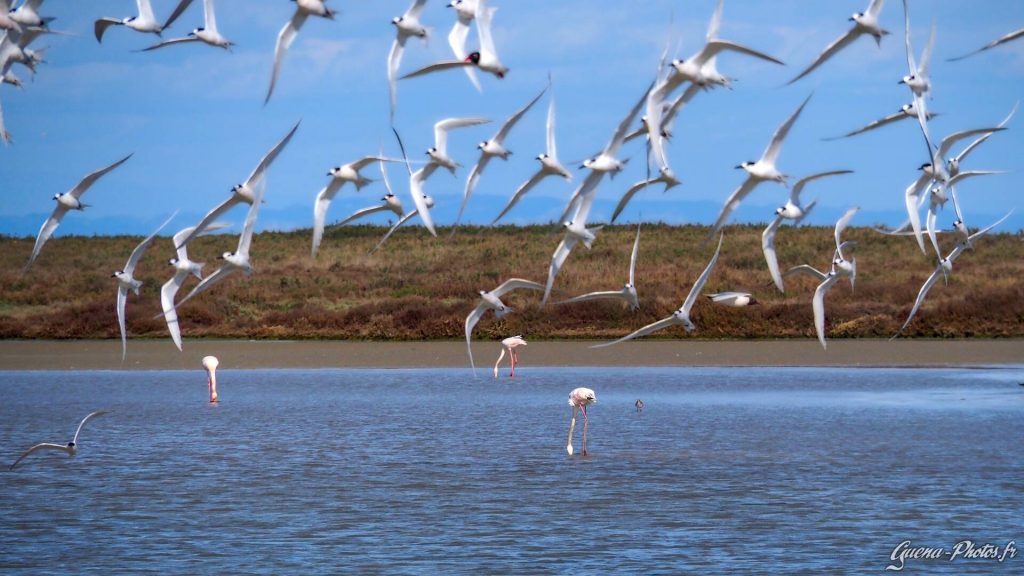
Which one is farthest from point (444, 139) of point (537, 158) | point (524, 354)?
point (524, 354)

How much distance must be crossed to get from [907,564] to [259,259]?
46893 millimetres

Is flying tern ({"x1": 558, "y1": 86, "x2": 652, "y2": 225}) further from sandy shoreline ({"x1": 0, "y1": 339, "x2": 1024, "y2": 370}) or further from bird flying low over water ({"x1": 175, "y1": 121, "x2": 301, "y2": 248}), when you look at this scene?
sandy shoreline ({"x1": 0, "y1": 339, "x2": 1024, "y2": 370})

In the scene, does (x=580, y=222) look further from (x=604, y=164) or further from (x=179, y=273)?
(x=179, y=273)

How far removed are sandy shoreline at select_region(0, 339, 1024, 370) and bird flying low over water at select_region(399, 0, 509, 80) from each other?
590 inches

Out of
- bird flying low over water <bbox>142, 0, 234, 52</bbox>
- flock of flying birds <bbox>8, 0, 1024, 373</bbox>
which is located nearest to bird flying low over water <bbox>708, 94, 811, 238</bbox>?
flock of flying birds <bbox>8, 0, 1024, 373</bbox>

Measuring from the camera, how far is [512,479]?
1638cm

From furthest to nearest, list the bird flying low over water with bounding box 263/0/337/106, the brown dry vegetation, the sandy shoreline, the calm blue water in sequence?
the brown dry vegetation → the sandy shoreline → the bird flying low over water with bounding box 263/0/337/106 → the calm blue water

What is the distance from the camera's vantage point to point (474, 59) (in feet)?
57.5

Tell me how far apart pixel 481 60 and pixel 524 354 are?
56.1 feet

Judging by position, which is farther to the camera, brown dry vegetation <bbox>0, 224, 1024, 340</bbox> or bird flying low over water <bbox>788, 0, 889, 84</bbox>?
brown dry vegetation <bbox>0, 224, 1024, 340</bbox>

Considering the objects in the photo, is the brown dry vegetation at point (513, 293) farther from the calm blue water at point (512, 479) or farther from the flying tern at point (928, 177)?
the flying tern at point (928, 177)

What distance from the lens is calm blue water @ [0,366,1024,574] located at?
12531mm

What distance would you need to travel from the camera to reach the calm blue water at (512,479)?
41.1 feet

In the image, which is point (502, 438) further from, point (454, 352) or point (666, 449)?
point (454, 352)
